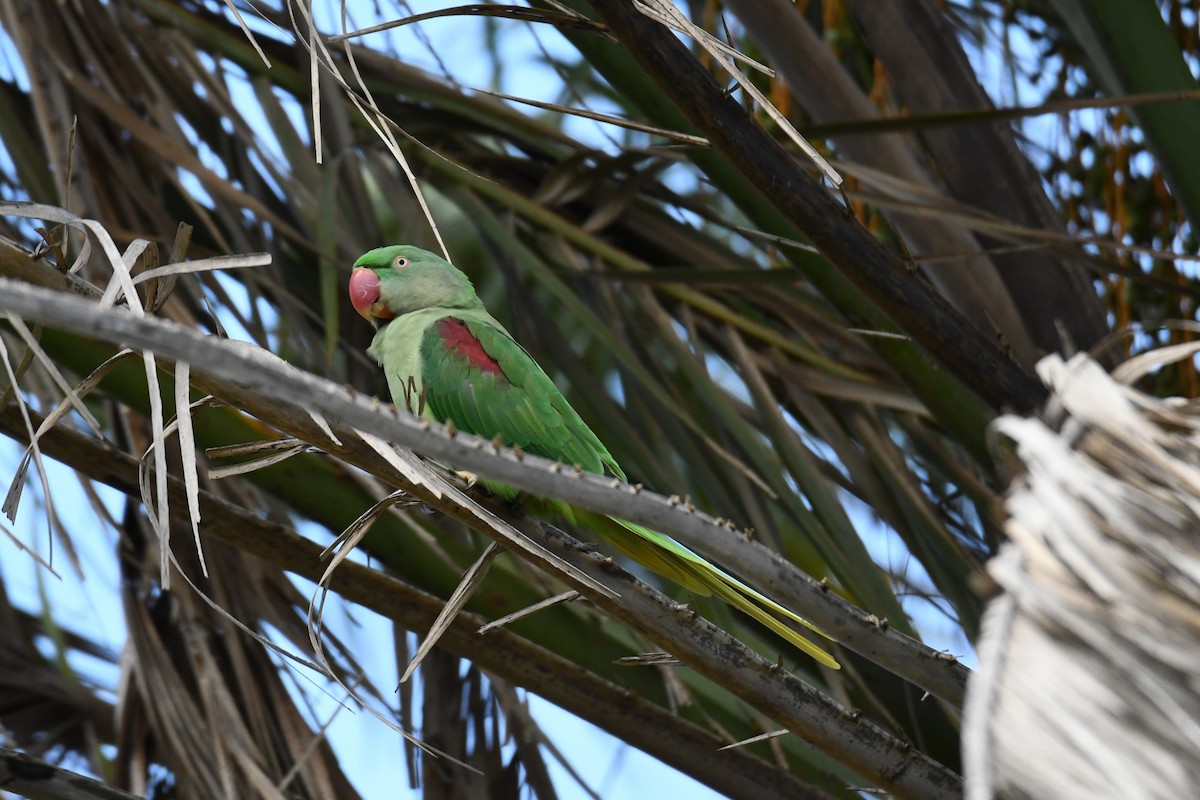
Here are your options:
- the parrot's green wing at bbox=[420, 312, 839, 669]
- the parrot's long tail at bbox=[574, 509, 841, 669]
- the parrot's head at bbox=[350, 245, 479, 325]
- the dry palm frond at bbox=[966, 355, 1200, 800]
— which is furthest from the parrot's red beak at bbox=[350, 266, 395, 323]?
the dry palm frond at bbox=[966, 355, 1200, 800]

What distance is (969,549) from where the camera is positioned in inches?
74.0

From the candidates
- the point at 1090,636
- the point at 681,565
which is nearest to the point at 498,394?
the point at 681,565

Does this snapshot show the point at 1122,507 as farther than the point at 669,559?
No

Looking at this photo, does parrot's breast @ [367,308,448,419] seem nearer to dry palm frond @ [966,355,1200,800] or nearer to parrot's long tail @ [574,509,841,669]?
parrot's long tail @ [574,509,841,669]

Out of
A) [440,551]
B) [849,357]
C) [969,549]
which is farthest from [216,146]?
[969,549]

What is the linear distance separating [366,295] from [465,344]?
0.82 ft

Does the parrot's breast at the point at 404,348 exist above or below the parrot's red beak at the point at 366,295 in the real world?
below

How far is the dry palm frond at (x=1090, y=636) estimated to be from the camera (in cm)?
54

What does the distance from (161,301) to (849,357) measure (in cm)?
144

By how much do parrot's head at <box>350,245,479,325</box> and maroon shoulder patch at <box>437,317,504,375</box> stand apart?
10 centimetres

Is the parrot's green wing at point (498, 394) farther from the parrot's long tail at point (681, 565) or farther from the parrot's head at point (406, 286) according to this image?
the parrot's long tail at point (681, 565)

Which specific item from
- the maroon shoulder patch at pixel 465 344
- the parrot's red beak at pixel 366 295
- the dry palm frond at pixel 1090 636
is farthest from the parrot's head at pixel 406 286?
the dry palm frond at pixel 1090 636

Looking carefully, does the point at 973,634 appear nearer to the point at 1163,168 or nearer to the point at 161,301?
the point at 1163,168

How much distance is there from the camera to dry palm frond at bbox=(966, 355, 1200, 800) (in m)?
0.54
